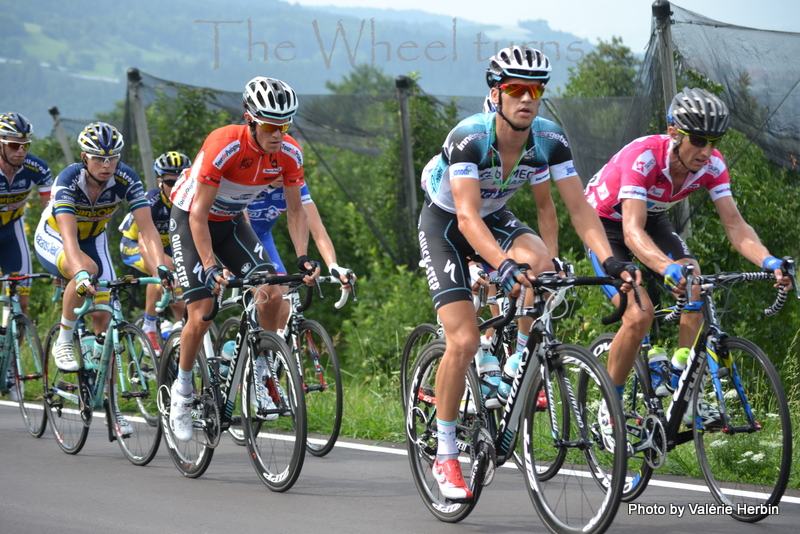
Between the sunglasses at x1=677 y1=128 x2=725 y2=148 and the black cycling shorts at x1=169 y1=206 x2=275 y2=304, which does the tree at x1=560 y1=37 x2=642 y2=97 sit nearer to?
the sunglasses at x1=677 y1=128 x2=725 y2=148

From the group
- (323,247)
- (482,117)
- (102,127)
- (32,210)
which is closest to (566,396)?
(482,117)

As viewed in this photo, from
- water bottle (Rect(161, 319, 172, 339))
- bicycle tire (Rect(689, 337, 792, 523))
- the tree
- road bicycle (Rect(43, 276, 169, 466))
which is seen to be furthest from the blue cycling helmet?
the tree

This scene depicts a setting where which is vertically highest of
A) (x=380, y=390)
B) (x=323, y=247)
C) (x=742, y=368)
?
(x=323, y=247)

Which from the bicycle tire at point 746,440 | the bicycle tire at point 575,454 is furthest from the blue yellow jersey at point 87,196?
the bicycle tire at point 746,440

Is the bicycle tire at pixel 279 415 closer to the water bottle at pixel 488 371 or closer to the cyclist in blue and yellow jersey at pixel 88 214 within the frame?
the water bottle at pixel 488 371

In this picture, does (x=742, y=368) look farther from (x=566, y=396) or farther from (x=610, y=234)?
(x=566, y=396)

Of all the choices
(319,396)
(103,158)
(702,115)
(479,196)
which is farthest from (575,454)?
(103,158)

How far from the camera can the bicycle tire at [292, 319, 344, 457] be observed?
6734 millimetres

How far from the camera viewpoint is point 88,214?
7.88 meters

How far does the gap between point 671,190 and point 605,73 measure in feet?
17.2

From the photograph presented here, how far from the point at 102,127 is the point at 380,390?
3714 mm

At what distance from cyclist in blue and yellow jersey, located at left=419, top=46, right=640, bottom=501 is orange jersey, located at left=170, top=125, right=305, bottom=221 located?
4.59 ft

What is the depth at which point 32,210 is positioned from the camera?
48.8 ft

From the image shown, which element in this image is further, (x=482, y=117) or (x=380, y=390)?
(x=380, y=390)
